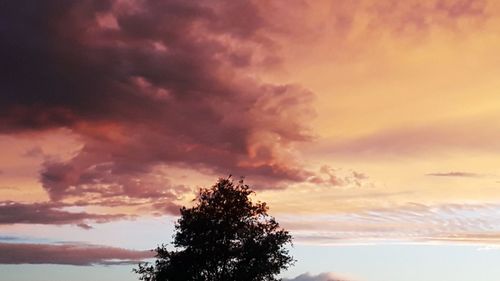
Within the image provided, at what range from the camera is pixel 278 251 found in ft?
268

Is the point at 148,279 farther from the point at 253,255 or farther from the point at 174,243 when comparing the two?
the point at 253,255

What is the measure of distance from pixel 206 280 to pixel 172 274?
13.0ft

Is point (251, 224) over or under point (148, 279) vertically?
over

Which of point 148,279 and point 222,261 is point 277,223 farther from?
point 148,279

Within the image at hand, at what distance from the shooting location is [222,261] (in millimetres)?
80625

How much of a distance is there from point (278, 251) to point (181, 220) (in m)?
11.6

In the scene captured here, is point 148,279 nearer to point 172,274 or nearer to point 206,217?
point 172,274

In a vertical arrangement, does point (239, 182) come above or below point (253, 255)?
above

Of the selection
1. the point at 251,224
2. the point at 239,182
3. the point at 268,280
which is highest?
the point at 239,182

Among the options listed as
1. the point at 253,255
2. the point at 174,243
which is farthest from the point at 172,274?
the point at 253,255

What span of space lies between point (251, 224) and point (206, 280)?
815 centimetres

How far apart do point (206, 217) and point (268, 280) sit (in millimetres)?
9896

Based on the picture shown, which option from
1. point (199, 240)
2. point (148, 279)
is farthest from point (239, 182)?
point (148, 279)

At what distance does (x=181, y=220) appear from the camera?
8300 centimetres
